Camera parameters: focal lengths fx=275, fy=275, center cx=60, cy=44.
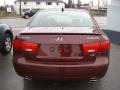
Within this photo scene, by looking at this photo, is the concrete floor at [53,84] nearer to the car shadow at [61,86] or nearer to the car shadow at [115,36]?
the car shadow at [61,86]

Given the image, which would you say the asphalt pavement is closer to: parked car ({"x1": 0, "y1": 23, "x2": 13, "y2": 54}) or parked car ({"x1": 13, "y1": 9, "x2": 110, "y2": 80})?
parked car ({"x1": 13, "y1": 9, "x2": 110, "y2": 80})

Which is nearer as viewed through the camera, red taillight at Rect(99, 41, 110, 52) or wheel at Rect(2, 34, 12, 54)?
red taillight at Rect(99, 41, 110, 52)

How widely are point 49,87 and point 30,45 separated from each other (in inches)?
43.9

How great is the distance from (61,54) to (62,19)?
1.29 metres

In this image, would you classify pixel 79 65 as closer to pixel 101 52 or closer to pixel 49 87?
pixel 101 52

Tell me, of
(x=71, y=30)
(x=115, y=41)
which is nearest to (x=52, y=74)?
(x=71, y=30)

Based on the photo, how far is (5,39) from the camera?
27.8 ft

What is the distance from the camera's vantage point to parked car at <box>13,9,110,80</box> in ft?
14.6

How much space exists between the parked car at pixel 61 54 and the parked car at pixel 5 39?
11.5ft

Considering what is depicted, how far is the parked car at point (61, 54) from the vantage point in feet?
14.6

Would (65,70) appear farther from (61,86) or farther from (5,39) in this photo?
(5,39)

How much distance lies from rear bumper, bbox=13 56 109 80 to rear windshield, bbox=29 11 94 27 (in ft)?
3.58

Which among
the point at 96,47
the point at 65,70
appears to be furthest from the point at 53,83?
the point at 96,47

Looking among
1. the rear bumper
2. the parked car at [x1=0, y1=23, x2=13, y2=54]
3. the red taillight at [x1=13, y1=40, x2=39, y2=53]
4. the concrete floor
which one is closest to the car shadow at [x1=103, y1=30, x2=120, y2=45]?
the parked car at [x1=0, y1=23, x2=13, y2=54]
